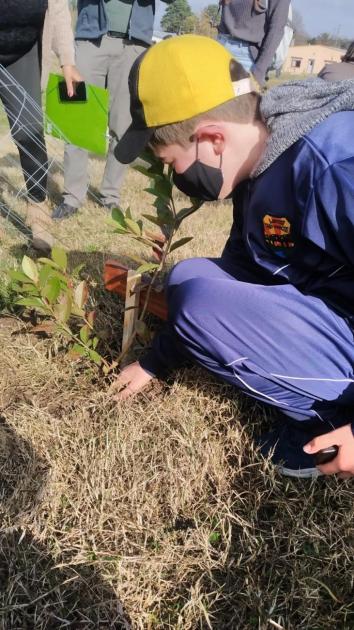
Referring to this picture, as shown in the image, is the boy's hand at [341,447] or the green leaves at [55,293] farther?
the green leaves at [55,293]

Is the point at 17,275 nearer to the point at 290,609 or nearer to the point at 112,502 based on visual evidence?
the point at 112,502

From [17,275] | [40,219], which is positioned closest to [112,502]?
[17,275]

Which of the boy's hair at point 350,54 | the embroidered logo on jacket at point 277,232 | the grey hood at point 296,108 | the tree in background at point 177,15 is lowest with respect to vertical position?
the tree in background at point 177,15

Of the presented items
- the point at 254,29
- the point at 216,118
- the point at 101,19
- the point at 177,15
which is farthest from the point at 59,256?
the point at 177,15

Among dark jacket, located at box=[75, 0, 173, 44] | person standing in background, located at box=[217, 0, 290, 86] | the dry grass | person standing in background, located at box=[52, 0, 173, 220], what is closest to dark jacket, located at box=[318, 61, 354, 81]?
person standing in background, located at box=[217, 0, 290, 86]

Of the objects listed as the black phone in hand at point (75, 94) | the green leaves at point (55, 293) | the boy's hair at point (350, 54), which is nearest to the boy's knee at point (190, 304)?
the green leaves at point (55, 293)

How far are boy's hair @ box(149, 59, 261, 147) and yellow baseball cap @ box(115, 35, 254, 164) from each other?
0.01m

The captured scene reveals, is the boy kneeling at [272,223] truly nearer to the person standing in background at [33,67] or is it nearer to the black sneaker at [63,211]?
the person standing in background at [33,67]

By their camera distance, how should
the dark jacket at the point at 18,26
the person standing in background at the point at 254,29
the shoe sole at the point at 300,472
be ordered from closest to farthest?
1. the shoe sole at the point at 300,472
2. the dark jacket at the point at 18,26
3. the person standing in background at the point at 254,29

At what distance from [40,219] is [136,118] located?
1830 millimetres

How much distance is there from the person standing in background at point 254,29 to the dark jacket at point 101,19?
0.84 m

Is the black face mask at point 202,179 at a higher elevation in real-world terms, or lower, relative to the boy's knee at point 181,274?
higher

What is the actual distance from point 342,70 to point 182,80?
2.05m

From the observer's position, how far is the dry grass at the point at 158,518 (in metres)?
1.30
